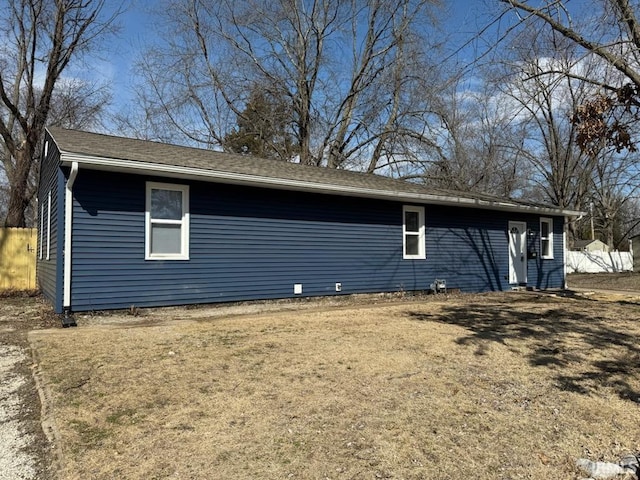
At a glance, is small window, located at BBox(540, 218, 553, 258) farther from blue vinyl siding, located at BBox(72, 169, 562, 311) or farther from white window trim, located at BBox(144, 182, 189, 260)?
white window trim, located at BBox(144, 182, 189, 260)

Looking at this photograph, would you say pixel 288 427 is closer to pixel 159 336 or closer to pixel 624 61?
pixel 159 336

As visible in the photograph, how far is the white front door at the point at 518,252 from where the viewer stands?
14016 mm

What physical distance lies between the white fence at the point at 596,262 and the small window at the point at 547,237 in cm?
1425

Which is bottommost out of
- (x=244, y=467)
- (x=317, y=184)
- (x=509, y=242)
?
(x=244, y=467)

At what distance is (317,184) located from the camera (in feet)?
31.4

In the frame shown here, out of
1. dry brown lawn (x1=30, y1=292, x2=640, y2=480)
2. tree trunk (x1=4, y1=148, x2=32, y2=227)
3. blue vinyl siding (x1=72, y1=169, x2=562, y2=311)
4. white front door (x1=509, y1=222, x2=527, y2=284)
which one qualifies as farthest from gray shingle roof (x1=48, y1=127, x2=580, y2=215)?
tree trunk (x1=4, y1=148, x2=32, y2=227)

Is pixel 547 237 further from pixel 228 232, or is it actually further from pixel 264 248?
pixel 228 232

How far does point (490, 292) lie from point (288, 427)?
11195 mm

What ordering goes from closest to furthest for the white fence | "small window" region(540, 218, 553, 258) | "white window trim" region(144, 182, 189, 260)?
"white window trim" region(144, 182, 189, 260)
"small window" region(540, 218, 553, 258)
the white fence

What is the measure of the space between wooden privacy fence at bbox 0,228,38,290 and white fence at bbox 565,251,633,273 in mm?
27109

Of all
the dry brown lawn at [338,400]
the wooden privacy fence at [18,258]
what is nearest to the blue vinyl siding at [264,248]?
the dry brown lawn at [338,400]

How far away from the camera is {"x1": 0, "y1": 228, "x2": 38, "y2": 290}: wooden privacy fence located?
12.3 meters

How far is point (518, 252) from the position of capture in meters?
14.2

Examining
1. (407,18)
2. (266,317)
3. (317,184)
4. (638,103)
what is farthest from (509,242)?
(407,18)
